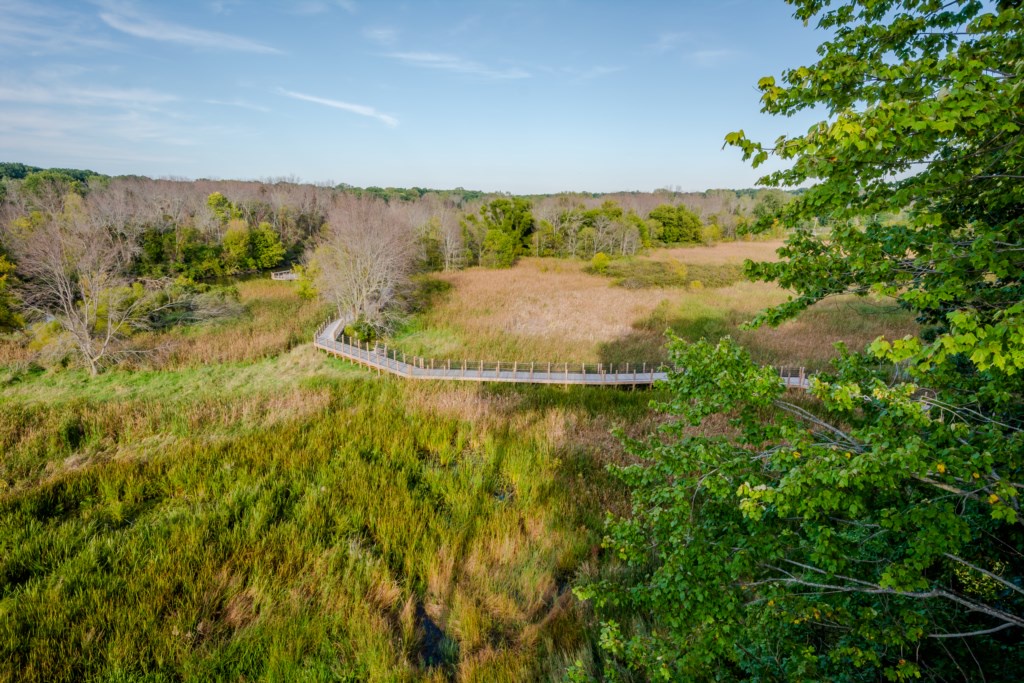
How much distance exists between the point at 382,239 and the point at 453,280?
13199mm

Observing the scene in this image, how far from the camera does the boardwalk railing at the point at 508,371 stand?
16844mm

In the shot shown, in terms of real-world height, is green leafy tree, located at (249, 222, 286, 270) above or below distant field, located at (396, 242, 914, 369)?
Answer: above

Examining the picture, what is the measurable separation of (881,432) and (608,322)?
22.5 metres

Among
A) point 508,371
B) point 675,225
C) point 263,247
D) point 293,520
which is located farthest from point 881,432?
point 675,225

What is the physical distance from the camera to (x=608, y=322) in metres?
25.7

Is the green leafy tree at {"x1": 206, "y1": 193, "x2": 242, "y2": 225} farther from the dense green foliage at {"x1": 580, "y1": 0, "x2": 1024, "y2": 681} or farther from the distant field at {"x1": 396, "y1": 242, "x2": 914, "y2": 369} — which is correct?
the dense green foliage at {"x1": 580, "y1": 0, "x2": 1024, "y2": 681}

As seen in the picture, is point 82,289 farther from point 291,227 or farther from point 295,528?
point 291,227

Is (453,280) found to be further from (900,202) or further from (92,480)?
(900,202)

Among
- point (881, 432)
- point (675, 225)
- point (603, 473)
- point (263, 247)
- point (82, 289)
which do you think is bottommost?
point (603, 473)

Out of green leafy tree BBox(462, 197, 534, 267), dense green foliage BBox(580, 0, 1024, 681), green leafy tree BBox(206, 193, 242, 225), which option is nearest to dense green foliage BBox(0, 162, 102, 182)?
green leafy tree BBox(206, 193, 242, 225)

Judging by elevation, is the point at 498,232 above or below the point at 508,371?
above

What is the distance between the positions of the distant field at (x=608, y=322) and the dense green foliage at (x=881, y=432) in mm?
12272

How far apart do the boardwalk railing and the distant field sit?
3.88 feet

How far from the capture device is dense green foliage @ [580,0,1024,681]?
3090 millimetres
